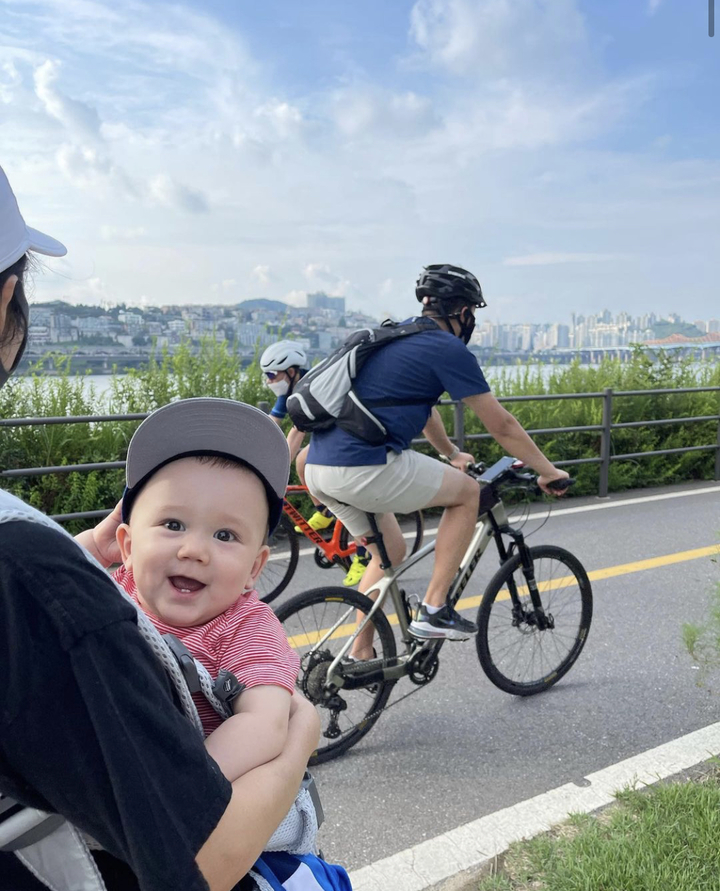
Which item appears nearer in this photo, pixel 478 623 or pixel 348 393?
pixel 348 393

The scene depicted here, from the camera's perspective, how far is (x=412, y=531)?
7.80 m

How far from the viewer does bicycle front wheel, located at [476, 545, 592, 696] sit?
4129mm

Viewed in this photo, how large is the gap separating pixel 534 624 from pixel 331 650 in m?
1.19

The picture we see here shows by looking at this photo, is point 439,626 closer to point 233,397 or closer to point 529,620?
point 529,620

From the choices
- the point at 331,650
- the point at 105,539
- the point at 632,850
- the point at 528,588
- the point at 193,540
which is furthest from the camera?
the point at 528,588

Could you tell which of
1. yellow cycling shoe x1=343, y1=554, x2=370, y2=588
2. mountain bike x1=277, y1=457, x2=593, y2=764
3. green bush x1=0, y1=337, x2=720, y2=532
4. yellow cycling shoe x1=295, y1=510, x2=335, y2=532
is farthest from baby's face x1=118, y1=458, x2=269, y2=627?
green bush x1=0, y1=337, x2=720, y2=532

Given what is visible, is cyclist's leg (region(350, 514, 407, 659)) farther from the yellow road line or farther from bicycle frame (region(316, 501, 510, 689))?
the yellow road line

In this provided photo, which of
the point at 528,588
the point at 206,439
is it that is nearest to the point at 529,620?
the point at 528,588

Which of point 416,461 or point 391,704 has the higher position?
point 416,461

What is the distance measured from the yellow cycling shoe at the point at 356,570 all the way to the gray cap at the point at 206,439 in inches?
176

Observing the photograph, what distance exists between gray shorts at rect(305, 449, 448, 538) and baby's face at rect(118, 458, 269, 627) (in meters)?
2.40

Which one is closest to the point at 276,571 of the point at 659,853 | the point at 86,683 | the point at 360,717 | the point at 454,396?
the point at 360,717

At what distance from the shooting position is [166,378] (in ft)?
27.6

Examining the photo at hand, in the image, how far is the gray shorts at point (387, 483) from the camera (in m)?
3.79
